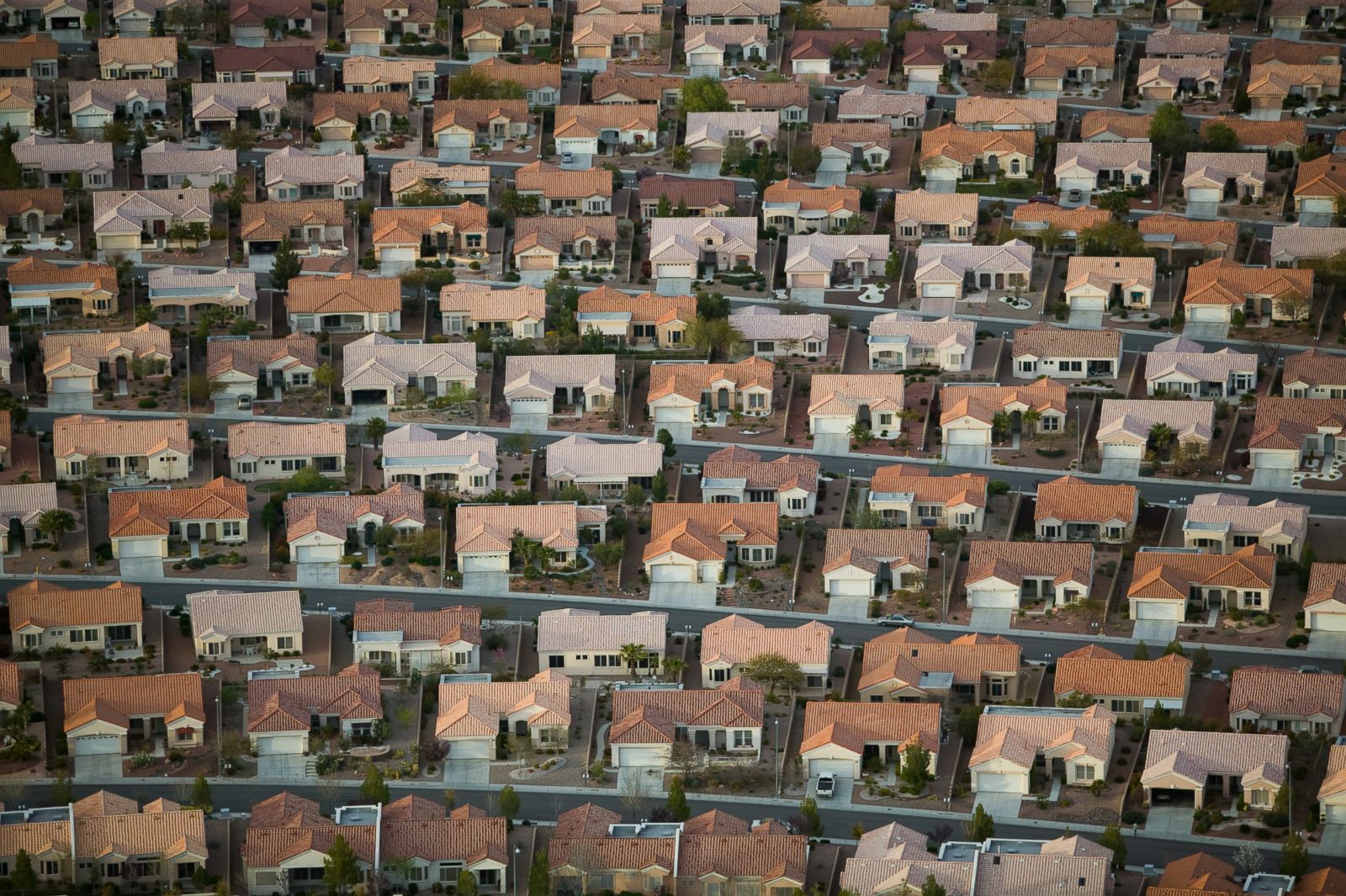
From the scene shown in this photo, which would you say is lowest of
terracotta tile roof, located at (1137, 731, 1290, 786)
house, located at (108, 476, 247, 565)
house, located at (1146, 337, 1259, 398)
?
terracotta tile roof, located at (1137, 731, 1290, 786)

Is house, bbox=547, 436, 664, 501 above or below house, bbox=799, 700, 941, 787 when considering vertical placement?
above

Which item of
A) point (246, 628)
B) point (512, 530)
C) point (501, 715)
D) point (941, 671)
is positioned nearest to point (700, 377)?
point (512, 530)

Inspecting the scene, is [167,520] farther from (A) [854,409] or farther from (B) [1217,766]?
(B) [1217,766]

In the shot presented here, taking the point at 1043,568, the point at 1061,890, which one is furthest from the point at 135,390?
the point at 1061,890

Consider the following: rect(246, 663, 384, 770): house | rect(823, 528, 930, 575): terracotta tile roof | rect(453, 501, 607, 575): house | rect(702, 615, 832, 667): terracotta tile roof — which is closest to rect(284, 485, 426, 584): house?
rect(453, 501, 607, 575): house

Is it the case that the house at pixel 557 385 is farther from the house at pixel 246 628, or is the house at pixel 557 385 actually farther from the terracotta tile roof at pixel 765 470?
the house at pixel 246 628

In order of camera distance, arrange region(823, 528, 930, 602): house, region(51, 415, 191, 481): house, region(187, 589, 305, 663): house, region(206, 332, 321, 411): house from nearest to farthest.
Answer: region(187, 589, 305, 663): house → region(823, 528, 930, 602): house → region(51, 415, 191, 481): house → region(206, 332, 321, 411): house

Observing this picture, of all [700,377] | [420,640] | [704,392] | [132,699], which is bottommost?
[132,699]

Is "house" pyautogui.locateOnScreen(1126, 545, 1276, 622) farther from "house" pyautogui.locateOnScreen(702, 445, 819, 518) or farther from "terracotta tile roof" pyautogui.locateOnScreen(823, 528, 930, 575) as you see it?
"house" pyautogui.locateOnScreen(702, 445, 819, 518)
